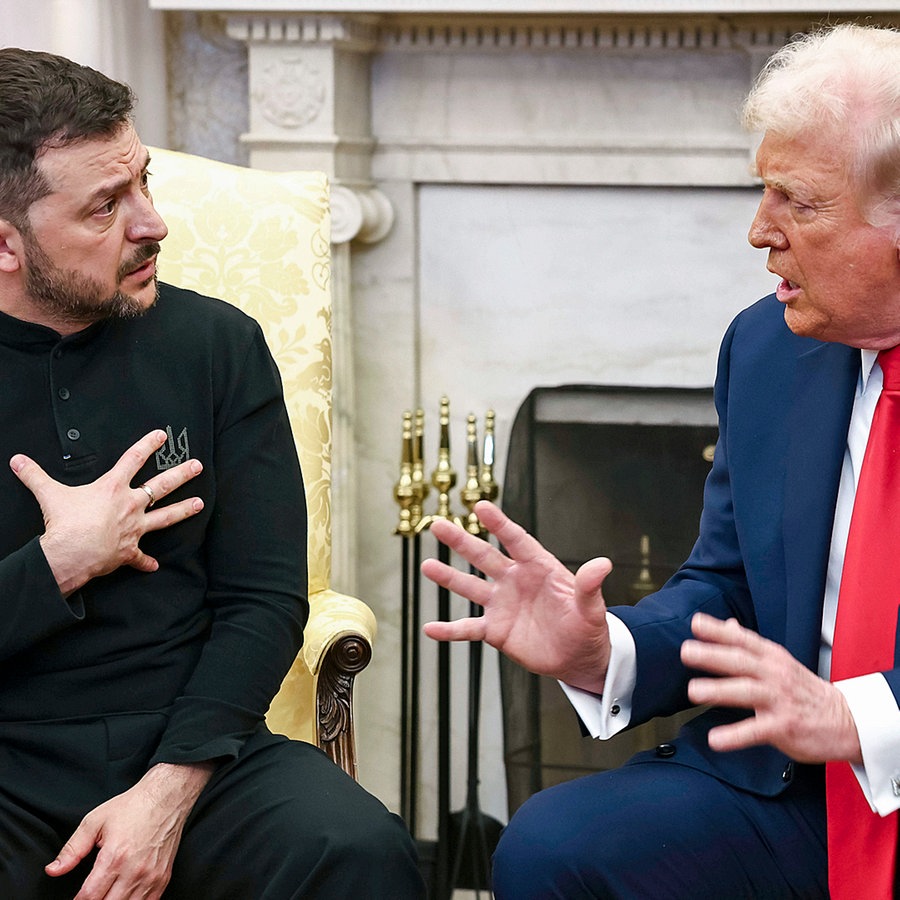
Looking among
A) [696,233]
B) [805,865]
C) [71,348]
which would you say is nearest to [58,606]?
[71,348]

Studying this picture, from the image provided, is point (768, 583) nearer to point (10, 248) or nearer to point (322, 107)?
point (10, 248)

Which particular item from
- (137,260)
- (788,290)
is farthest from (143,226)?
(788,290)

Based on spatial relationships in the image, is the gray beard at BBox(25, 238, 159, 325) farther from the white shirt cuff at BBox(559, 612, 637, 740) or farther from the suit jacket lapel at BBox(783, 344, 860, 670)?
the suit jacket lapel at BBox(783, 344, 860, 670)

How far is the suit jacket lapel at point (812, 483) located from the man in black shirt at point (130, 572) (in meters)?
0.50

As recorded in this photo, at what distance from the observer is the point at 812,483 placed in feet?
4.73

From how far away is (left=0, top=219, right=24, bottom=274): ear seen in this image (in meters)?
1.52

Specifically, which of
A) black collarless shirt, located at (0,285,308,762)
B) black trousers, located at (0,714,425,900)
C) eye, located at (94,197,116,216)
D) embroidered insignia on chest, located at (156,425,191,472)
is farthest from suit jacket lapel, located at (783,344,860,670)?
eye, located at (94,197,116,216)

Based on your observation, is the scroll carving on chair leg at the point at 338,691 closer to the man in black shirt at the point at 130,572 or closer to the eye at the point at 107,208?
the man in black shirt at the point at 130,572

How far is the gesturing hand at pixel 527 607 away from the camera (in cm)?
133

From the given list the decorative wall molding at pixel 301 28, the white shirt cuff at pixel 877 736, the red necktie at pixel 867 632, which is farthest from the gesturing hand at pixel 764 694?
the decorative wall molding at pixel 301 28

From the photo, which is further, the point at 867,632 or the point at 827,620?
the point at 827,620

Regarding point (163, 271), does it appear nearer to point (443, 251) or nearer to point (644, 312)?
point (443, 251)

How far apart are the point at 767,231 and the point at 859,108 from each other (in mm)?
160

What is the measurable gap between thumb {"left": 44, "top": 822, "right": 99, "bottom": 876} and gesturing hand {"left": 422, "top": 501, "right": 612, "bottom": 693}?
437mm
